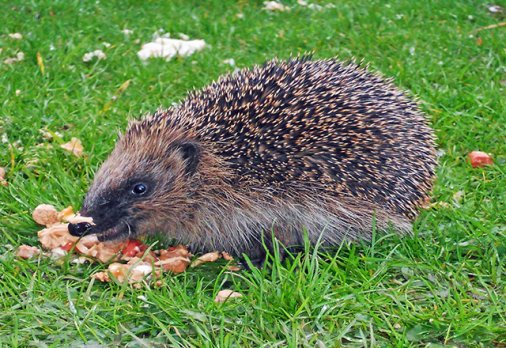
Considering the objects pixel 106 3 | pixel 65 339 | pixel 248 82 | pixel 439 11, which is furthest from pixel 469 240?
pixel 106 3

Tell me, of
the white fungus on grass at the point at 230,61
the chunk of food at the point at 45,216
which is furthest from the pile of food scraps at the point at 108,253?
the white fungus on grass at the point at 230,61

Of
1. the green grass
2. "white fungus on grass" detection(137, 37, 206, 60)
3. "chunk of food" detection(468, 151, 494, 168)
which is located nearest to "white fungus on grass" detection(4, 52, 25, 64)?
the green grass

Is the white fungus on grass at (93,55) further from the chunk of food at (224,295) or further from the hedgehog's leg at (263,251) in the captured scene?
the chunk of food at (224,295)

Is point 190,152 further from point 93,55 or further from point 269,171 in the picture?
point 93,55

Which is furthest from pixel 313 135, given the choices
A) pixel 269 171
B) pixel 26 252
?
pixel 26 252

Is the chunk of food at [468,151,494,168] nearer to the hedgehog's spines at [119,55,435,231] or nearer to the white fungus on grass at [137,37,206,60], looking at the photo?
the hedgehog's spines at [119,55,435,231]

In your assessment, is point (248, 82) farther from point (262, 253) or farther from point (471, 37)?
point (471, 37)

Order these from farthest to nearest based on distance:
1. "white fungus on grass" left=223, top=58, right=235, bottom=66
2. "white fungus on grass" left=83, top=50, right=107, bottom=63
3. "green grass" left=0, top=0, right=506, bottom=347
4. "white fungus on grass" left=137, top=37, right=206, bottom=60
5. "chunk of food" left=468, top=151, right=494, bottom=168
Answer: "white fungus on grass" left=137, top=37, right=206, bottom=60 < "white fungus on grass" left=223, top=58, right=235, bottom=66 < "white fungus on grass" left=83, top=50, right=107, bottom=63 < "chunk of food" left=468, top=151, right=494, bottom=168 < "green grass" left=0, top=0, right=506, bottom=347
